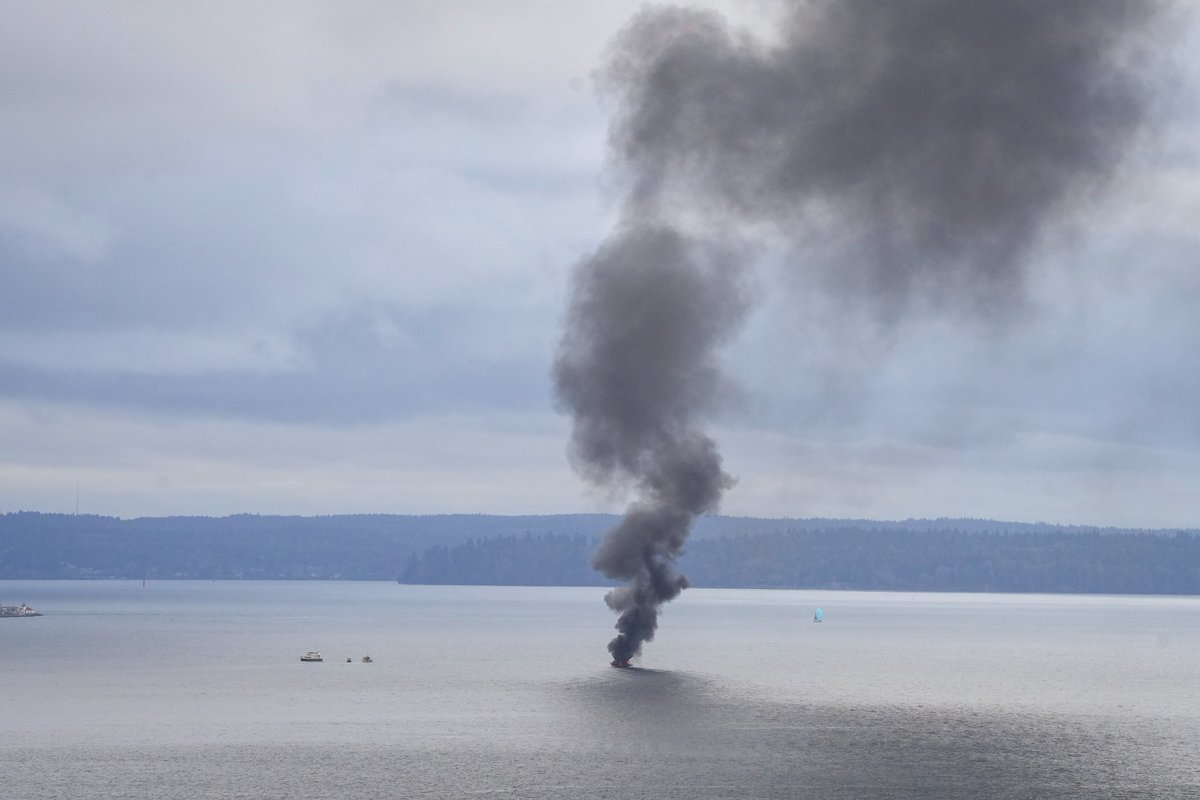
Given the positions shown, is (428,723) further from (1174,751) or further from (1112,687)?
(1112,687)

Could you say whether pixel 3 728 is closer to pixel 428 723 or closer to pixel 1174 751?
pixel 428 723

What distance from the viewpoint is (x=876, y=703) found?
130 m

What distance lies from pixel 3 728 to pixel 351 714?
997 inches

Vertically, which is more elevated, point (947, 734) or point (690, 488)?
point (690, 488)

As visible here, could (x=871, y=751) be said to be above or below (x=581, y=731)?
above

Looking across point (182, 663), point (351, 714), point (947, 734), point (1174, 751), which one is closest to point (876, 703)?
point (947, 734)

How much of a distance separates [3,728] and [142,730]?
10153mm

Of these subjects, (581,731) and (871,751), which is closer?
(871,751)

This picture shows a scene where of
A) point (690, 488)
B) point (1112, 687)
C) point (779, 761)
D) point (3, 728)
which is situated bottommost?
point (3, 728)

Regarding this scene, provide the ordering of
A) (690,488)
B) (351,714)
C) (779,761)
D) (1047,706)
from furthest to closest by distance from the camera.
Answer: (690,488), (1047,706), (351,714), (779,761)

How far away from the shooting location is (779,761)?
8900cm

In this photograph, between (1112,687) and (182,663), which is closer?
(1112,687)

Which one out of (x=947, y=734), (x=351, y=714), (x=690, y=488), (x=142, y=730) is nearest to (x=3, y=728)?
(x=142, y=730)

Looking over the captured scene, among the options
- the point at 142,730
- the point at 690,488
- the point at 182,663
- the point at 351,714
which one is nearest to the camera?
the point at 142,730
